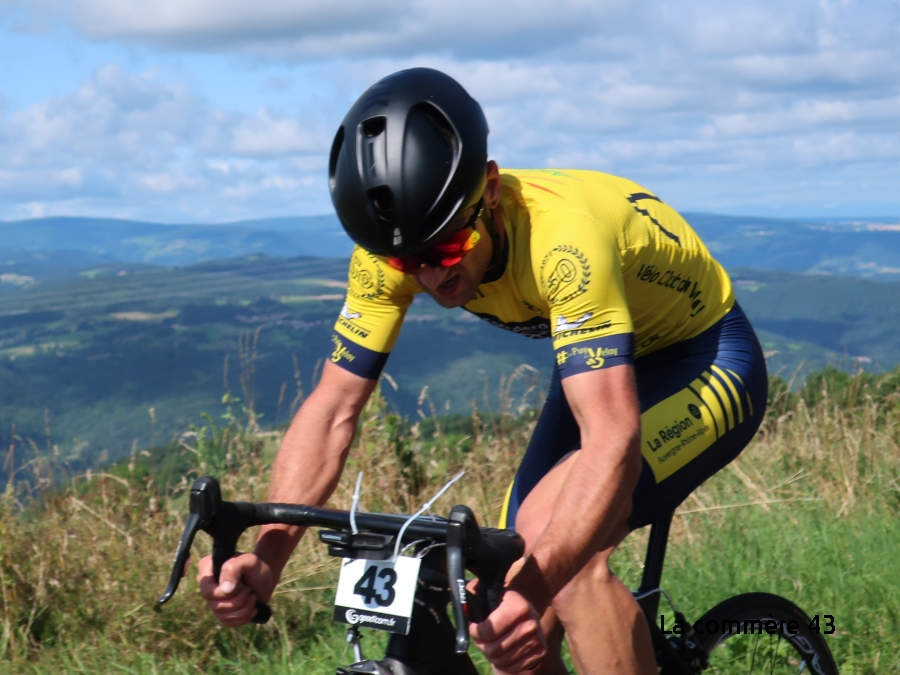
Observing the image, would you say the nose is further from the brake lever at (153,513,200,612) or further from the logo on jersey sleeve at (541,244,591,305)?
the brake lever at (153,513,200,612)

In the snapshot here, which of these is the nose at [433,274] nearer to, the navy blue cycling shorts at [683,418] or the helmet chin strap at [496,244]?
the helmet chin strap at [496,244]

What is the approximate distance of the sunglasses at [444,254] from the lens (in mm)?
2540

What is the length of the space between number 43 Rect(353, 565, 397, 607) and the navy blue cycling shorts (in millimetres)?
1061

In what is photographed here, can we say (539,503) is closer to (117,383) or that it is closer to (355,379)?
(355,379)

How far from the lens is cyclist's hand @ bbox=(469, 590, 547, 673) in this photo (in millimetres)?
1765

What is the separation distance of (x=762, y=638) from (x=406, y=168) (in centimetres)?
212

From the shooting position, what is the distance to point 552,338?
2680 mm

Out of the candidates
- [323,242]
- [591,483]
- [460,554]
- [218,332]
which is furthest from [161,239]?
[460,554]

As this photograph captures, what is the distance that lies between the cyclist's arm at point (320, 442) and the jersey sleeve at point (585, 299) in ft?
2.36

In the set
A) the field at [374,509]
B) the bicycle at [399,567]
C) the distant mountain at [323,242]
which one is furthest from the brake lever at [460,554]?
the distant mountain at [323,242]

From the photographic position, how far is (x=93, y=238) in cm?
6838

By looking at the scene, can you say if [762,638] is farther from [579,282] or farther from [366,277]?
[366,277]

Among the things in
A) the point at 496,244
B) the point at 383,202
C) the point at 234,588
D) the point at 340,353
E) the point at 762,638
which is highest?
the point at 383,202

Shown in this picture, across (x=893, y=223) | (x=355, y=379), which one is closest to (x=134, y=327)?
(x=355, y=379)
